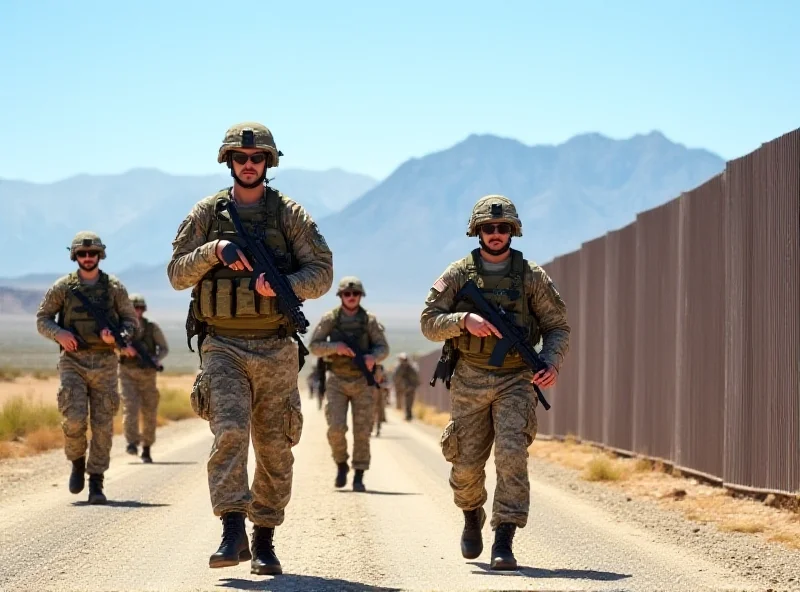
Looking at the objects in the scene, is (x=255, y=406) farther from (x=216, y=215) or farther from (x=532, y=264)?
(x=532, y=264)

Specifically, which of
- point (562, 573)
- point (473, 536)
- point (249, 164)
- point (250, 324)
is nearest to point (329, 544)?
point (473, 536)

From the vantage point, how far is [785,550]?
9578 mm

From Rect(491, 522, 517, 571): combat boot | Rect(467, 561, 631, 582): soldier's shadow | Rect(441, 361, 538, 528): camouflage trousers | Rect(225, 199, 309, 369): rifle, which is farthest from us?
Rect(441, 361, 538, 528): camouflage trousers

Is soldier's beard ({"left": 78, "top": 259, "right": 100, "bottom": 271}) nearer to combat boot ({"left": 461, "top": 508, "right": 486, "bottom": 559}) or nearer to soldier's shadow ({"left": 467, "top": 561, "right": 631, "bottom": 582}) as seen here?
combat boot ({"left": 461, "top": 508, "right": 486, "bottom": 559})

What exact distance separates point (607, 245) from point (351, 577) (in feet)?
44.4

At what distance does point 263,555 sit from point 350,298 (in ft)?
23.1

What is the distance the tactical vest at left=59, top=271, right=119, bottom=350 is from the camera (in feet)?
41.0

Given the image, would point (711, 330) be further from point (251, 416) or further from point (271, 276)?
point (271, 276)

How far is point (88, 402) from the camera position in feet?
41.7

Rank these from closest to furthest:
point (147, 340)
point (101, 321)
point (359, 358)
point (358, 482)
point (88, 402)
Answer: point (101, 321) < point (88, 402) < point (358, 482) < point (359, 358) < point (147, 340)

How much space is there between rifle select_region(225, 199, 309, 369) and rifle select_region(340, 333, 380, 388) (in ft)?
22.7

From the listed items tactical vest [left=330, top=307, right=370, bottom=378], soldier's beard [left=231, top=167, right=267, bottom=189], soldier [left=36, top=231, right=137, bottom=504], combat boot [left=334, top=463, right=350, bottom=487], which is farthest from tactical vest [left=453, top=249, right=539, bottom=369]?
combat boot [left=334, top=463, right=350, bottom=487]

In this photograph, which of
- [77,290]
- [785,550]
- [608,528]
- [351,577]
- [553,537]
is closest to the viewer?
[351,577]

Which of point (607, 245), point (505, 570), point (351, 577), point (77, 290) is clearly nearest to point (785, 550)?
point (505, 570)
